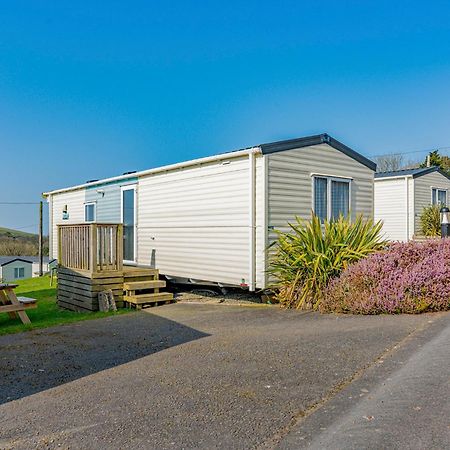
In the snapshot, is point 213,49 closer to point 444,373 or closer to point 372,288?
point 372,288

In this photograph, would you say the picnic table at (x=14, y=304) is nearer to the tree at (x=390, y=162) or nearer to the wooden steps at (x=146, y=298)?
the wooden steps at (x=146, y=298)

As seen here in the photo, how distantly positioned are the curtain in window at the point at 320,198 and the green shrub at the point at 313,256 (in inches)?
42.8

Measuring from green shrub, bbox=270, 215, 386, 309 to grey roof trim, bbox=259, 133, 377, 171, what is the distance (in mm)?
1465

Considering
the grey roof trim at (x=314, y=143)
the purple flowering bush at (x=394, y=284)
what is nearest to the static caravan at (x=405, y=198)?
the grey roof trim at (x=314, y=143)

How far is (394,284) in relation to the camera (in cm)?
668

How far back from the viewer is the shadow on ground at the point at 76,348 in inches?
172

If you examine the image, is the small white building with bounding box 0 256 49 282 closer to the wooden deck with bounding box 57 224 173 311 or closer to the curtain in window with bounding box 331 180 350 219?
the wooden deck with bounding box 57 224 173 311

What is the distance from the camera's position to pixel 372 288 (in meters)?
6.83

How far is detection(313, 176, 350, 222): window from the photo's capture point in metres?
9.41

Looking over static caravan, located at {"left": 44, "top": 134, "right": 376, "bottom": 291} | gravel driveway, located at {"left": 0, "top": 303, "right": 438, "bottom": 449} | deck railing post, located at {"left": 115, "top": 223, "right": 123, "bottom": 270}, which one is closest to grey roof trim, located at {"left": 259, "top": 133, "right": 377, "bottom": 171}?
static caravan, located at {"left": 44, "top": 134, "right": 376, "bottom": 291}

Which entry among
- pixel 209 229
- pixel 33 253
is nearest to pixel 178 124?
pixel 209 229

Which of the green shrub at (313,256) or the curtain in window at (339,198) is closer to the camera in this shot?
the green shrub at (313,256)

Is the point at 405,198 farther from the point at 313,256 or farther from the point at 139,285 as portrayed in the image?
the point at 139,285

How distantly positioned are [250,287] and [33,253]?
40.9 m
